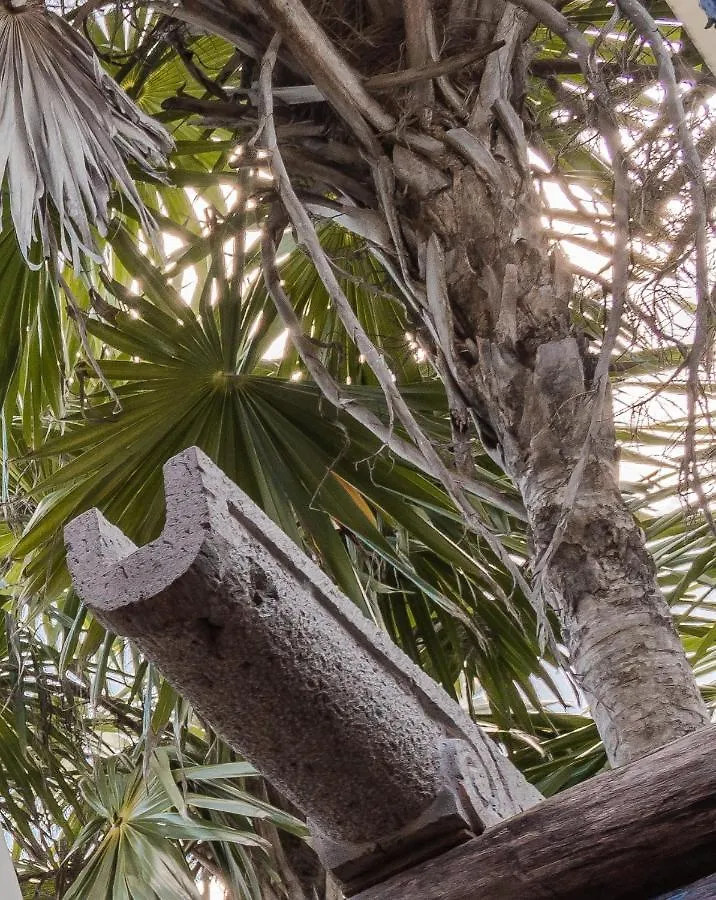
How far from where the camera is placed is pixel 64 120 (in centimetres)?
136

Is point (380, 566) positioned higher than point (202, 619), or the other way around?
point (380, 566)

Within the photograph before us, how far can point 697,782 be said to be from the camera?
0.48 meters

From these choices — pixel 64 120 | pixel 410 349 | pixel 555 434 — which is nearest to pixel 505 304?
pixel 555 434

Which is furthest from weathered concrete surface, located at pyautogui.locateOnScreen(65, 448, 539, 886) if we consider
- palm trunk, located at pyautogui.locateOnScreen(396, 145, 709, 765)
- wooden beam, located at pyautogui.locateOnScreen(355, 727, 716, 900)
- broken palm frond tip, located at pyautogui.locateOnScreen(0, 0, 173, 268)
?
broken palm frond tip, located at pyautogui.locateOnScreen(0, 0, 173, 268)

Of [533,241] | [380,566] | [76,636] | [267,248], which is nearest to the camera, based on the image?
[533,241]

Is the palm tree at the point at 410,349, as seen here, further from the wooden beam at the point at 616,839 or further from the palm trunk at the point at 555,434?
the wooden beam at the point at 616,839

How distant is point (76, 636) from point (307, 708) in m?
1.43

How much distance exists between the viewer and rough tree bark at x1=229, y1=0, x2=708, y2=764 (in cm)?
93

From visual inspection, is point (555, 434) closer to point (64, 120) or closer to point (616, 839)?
point (616, 839)

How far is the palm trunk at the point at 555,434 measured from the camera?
90cm

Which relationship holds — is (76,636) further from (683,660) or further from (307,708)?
(307,708)

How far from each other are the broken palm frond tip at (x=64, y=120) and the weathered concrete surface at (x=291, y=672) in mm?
869

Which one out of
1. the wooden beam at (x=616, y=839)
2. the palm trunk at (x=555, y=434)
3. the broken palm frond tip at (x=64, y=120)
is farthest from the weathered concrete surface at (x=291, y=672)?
the broken palm frond tip at (x=64, y=120)

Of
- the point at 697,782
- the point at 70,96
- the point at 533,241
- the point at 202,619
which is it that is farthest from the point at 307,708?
the point at 70,96
